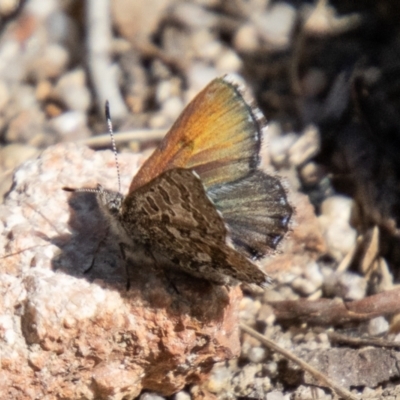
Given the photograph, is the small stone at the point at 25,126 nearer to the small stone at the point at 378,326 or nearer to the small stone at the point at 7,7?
the small stone at the point at 7,7

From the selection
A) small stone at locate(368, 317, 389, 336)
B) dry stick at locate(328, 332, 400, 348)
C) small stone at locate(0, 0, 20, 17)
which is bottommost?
dry stick at locate(328, 332, 400, 348)

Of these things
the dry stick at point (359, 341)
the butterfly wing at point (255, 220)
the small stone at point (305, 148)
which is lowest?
the dry stick at point (359, 341)

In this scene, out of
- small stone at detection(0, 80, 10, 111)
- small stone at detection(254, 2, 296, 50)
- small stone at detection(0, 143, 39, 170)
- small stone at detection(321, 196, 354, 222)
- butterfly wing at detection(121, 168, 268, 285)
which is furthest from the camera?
small stone at detection(254, 2, 296, 50)

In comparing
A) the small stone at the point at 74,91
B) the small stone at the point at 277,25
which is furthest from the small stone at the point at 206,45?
the small stone at the point at 74,91

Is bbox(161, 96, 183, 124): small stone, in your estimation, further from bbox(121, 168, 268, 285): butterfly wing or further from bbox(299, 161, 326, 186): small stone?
bbox(121, 168, 268, 285): butterfly wing

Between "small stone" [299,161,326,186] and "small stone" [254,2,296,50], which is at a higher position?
"small stone" [254,2,296,50]

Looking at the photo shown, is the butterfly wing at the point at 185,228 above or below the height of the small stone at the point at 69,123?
below

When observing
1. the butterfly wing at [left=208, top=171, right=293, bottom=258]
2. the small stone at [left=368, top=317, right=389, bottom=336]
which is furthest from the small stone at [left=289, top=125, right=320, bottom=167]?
the butterfly wing at [left=208, top=171, right=293, bottom=258]
